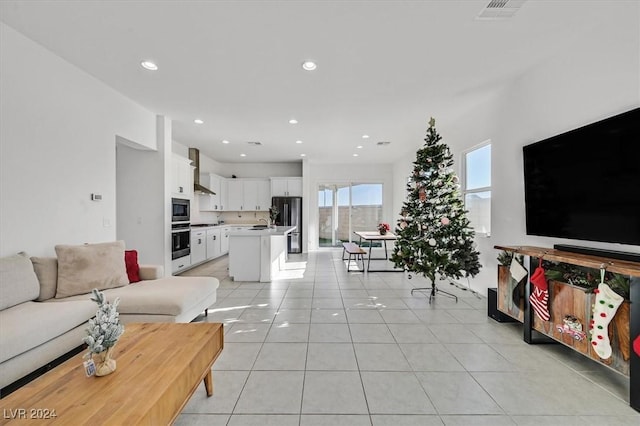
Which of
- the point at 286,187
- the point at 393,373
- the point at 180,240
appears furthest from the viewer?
the point at 286,187

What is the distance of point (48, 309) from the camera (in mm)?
2152

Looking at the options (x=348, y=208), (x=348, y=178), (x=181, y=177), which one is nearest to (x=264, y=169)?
(x=348, y=178)

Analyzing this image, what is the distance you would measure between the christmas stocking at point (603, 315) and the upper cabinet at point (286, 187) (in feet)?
22.8

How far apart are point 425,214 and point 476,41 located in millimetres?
→ 2158

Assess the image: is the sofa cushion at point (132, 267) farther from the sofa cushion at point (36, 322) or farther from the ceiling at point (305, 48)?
the ceiling at point (305, 48)

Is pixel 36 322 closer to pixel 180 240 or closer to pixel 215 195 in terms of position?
pixel 180 240

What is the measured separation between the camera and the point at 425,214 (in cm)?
398

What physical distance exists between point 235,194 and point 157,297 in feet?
19.6

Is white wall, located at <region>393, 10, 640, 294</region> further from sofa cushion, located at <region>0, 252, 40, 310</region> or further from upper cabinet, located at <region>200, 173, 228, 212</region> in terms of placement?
upper cabinet, located at <region>200, 173, 228, 212</region>

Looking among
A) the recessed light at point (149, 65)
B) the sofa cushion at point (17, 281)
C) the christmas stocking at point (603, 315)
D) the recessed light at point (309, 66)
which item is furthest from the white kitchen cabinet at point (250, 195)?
the christmas stocking at point (603, 315)

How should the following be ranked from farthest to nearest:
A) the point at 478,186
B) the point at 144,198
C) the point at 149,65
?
the point at 144,198 < the point at 478,186 < the point at 149,65

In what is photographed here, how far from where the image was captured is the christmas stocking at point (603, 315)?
1840 millimetres

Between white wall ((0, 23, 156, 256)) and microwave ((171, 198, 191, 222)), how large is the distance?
1.25 metres

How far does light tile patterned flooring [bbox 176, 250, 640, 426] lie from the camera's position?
171 centimetres
